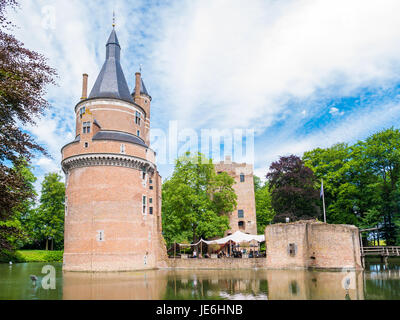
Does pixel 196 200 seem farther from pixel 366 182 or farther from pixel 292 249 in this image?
pixel 366 182

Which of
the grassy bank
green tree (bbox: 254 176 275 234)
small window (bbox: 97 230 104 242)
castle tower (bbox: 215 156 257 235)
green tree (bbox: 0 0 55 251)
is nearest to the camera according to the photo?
green tree (bbox: 0 0 55 251)

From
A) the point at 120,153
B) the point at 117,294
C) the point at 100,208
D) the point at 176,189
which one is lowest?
the point at 117,294

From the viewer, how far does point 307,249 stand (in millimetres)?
28859

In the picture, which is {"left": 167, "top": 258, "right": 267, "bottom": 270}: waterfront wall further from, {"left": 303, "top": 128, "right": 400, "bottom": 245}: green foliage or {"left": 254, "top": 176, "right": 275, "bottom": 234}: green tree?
{"left": 254, "top": 176, "right": 275, "bottom": 234}: green tree

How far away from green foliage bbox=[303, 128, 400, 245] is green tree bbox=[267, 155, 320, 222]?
4585 millimetres

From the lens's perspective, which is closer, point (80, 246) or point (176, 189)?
point (80, 246)

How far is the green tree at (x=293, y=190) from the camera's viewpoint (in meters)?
34.7

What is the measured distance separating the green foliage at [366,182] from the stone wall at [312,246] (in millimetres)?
11087

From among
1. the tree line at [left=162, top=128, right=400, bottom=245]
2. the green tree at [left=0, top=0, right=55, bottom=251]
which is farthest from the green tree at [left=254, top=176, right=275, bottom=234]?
the green tree at [left=0, top=0, right=55, bottom=251]

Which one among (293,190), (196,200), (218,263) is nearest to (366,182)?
(293,190)

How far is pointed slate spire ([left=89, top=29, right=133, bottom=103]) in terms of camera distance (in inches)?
1326
